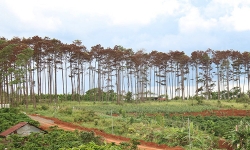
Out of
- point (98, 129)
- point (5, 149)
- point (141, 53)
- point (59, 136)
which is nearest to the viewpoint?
point (5, 149)

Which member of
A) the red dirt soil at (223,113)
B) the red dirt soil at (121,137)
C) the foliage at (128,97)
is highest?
the foliage at (128,97)

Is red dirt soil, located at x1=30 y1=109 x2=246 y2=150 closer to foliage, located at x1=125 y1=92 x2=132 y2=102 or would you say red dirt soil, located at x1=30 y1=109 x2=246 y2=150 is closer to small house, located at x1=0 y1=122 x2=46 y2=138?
small house, located at x1=0 y1=122 x2=46 y2=138

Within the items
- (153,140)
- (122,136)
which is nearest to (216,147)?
(153,140)

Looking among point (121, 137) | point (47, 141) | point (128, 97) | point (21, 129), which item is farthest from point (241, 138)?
point (128, 97)

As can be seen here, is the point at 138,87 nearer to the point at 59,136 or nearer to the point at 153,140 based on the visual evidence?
the point at 153,140

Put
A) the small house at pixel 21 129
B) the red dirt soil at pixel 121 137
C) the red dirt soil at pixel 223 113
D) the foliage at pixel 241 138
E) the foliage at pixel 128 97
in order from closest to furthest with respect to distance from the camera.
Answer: the foliage at pixel 241 138 < the red dirt soil at pixel 121 137 < the small house at pixel 21 129 < the red dirt soil at pixel 223 113 < the foliage at pixel 128 97

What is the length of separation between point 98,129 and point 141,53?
32.6m

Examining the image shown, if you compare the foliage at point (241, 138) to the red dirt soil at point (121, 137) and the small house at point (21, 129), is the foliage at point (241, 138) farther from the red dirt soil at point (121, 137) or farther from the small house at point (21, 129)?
the small house at point (21, 129)

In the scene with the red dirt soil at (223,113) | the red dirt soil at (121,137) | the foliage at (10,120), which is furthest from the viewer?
the red dirt soil at (223,113)

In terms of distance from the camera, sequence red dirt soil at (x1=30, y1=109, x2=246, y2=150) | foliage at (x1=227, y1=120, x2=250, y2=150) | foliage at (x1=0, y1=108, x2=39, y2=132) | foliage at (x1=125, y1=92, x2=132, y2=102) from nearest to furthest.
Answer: foliage at (x1=227, y1=120, x2=250, y2=150) < red dirt soil at (x1=30, y1=109, x2=246, y2=150) < foliage at (x1=0, y1=108, x2=39, y2=132) < foliage at (x1=125, y1=92, x2=132, y2=102)

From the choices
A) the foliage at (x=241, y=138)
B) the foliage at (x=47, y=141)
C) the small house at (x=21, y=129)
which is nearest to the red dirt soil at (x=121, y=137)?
the foliage at (x=241, y=138)

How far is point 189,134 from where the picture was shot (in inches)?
664

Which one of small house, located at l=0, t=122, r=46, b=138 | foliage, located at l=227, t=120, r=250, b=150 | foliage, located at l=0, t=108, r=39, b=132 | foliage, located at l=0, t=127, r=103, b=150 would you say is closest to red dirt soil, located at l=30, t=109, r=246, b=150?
Answer: foliage, located at l=0, t=108, r=39, b=132

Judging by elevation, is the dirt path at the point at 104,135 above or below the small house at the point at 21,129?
below
